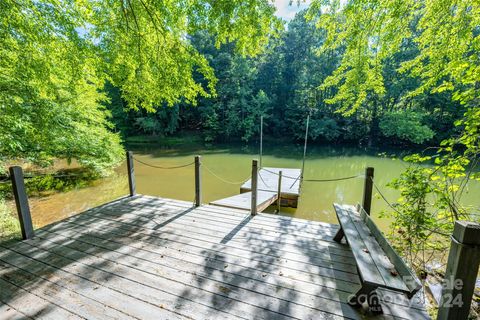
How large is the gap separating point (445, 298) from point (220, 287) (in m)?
1.55

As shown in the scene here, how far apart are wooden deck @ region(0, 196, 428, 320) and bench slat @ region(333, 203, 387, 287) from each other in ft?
1.14

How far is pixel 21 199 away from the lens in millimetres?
2656

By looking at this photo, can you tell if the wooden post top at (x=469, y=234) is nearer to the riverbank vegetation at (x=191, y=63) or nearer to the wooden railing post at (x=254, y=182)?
the riverbank vegetation at (x=191, y=63)

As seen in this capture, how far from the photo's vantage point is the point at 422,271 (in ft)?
9.29

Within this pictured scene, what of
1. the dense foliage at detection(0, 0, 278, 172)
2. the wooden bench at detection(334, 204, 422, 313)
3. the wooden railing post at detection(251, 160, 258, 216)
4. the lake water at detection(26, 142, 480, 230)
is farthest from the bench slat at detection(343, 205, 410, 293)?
the dense foliage at detection(0, 0, 278, 172)

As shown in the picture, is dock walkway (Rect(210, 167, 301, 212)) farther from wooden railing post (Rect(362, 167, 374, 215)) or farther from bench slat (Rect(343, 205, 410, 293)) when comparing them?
Result: bench slat (Rect(343, 205, 410, 293))

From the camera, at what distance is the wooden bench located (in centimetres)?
139

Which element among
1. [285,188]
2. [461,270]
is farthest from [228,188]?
[461,270]

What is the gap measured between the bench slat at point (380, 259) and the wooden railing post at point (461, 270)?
0.74 feet

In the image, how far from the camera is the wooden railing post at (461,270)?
1.19 meters

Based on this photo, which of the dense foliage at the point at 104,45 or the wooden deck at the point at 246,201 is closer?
the dense foliage at the point at 104,45

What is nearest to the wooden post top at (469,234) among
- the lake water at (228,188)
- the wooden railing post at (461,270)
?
the wooden railing post at (461,270)

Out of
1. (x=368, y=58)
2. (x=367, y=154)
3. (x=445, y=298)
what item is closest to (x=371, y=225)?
(x=445, y=298)

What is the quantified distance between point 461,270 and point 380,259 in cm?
52
